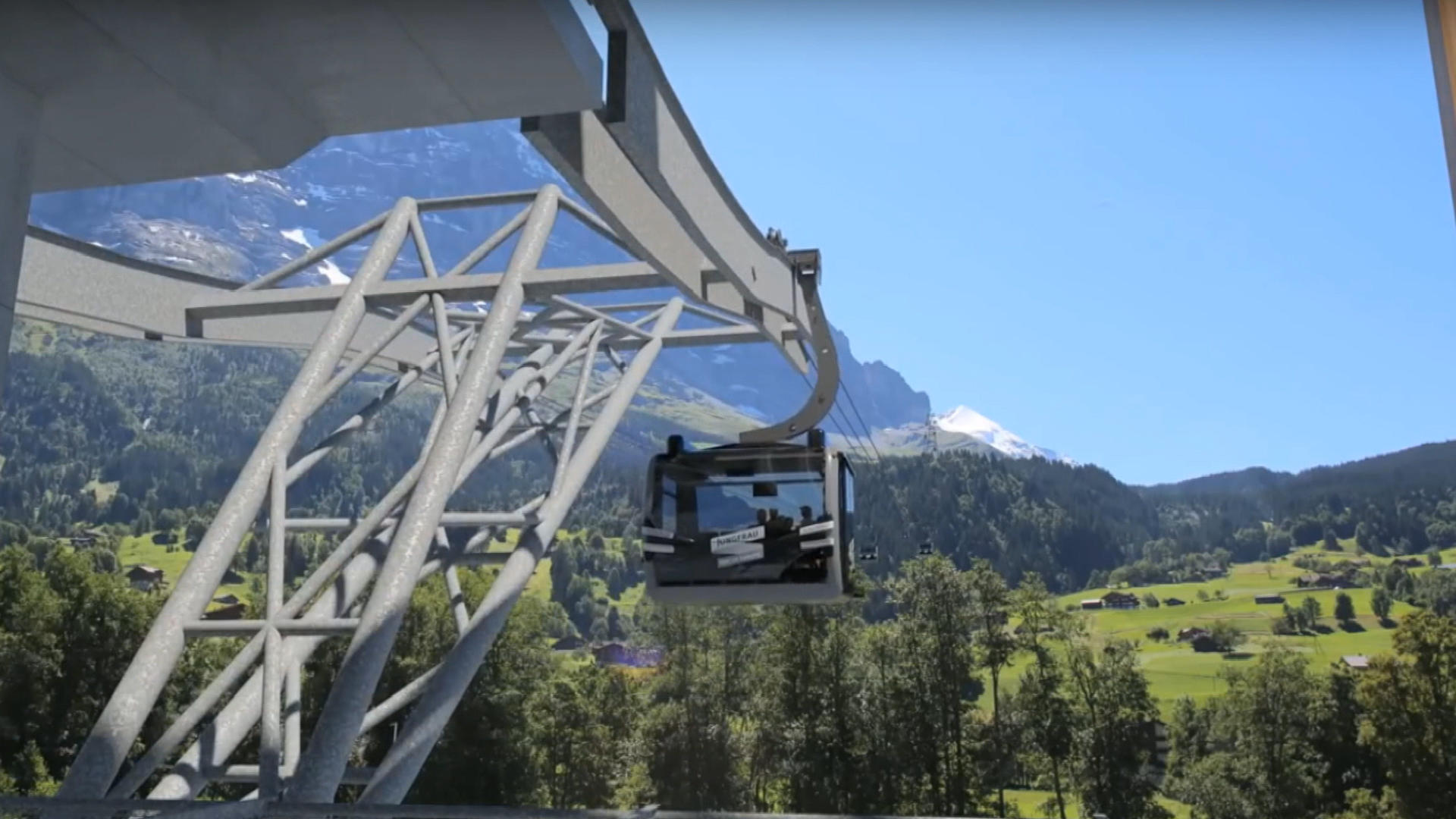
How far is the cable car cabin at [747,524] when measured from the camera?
1650 centimetres

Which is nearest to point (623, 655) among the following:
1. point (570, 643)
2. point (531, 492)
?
point (570, 643)

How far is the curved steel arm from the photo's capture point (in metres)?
17.3

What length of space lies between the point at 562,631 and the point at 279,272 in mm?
142055

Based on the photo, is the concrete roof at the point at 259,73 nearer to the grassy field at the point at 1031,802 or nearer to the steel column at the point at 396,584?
the steel column at the point at 396,584

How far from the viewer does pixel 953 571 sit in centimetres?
6625

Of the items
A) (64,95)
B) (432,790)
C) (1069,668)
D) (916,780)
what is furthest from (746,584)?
(1069,668)

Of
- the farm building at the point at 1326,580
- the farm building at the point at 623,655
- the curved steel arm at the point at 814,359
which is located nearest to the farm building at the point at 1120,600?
the farm building at the point at 1326,580

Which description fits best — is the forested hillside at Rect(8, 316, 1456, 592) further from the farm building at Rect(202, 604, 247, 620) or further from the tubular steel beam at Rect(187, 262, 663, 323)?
the tubular steel beam at Rect(187, 262, 663, 323)

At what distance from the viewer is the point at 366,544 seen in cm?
1667

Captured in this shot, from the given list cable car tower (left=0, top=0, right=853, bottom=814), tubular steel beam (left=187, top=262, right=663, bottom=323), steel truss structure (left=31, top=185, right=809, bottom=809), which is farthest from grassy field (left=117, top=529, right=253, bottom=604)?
steel truss structure (left=31, top=185, right=809, bottom=809)

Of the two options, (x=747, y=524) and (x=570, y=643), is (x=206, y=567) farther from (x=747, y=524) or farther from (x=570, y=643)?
(x=570, y=643)

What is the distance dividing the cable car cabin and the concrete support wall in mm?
11225

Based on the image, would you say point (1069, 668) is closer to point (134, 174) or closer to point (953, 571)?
point (953, 571)

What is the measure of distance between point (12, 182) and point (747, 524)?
11826mm
